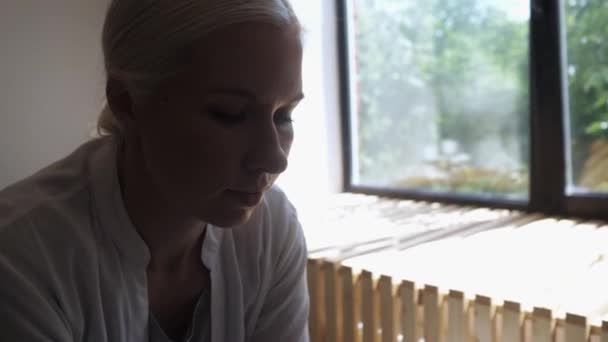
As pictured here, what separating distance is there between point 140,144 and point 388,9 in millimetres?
1309

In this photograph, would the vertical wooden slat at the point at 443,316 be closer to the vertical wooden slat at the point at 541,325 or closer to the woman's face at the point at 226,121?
the vertical wooden slat at the point at 541,325

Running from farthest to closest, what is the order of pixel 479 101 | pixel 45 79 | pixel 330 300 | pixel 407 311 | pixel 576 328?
1. pixel 479 101
2. pixel 45 79
3. pixel 330 300
4. pixel 407 311
5. pixel 576 328

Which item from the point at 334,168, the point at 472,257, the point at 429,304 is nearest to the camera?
the point at 429,304

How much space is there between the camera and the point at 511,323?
35.9 inches

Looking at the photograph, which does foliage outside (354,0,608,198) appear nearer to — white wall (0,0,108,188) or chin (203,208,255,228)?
white wall (0,0,108,188)

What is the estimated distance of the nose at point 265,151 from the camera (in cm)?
61

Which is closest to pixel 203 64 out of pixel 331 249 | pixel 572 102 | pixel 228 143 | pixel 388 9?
pixel 228 143

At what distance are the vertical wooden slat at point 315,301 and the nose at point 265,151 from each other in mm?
618

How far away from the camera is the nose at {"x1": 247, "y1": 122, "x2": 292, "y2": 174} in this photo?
0.61m

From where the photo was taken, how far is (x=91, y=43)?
4.75 feet

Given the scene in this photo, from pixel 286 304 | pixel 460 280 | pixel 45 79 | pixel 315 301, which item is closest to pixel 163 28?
pixel 286 304

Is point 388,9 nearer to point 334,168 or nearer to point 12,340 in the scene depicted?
point 334,168

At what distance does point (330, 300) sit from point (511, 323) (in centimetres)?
39

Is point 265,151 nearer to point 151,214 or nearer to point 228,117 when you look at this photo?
point 228,117
